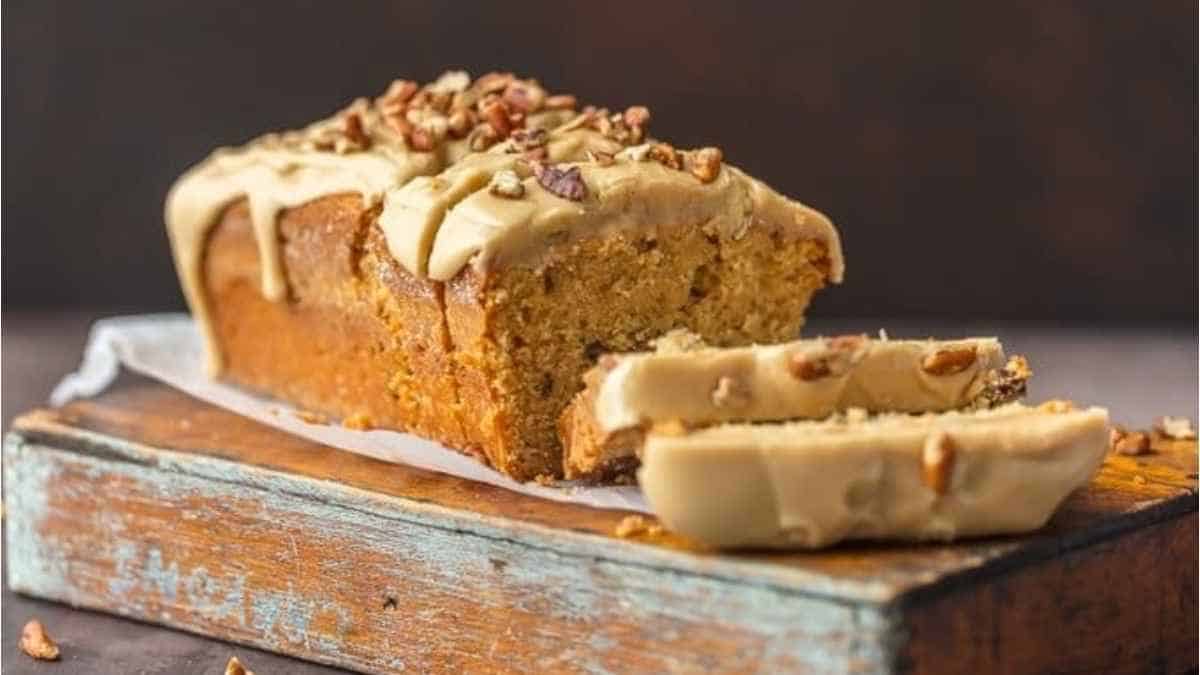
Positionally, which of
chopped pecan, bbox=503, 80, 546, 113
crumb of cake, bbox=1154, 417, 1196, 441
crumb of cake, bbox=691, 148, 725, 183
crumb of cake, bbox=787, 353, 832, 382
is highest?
chopped pecan, bbox=503, 80, 546, 113

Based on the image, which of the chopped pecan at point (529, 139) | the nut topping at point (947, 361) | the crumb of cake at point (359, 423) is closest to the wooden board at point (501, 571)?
the crumb of cake at point (359, 423)

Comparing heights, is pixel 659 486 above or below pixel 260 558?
above

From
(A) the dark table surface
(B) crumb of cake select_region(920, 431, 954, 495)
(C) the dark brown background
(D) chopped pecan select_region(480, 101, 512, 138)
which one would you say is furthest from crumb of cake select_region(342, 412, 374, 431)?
(C) the dark brown background

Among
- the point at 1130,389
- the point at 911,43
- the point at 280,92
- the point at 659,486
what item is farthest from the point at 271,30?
the point at 659,486

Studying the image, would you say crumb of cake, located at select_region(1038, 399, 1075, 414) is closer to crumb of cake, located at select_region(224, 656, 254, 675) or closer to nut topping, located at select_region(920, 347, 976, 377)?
nut topping, located at select_region(920, 347, 976, 377)

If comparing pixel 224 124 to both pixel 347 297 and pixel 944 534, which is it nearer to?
pixel 347 297

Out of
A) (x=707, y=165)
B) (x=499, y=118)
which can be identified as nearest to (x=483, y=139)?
(x=499, y=118)
